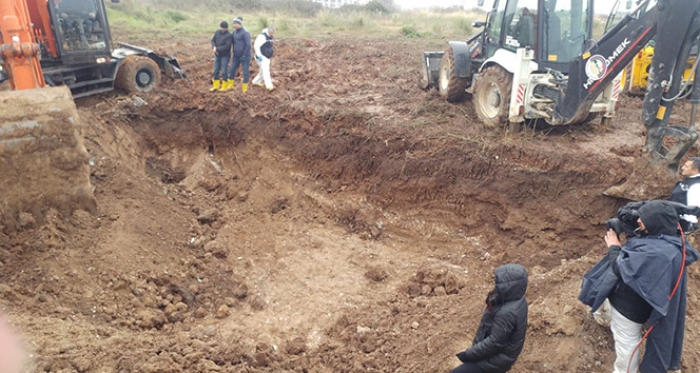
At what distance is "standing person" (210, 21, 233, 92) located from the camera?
10.8m

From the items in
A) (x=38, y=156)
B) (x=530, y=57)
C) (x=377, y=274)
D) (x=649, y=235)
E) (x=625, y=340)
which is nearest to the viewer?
(x=649, y=235)

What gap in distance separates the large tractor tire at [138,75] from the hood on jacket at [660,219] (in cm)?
1014

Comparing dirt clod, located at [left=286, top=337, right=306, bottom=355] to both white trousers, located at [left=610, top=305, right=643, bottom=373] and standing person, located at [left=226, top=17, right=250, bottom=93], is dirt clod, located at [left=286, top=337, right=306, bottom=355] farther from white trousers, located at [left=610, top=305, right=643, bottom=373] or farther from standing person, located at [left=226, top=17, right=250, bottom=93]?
standing person, located at [left=226, top=17, right=250, bottom=93]

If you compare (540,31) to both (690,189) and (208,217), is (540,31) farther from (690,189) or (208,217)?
(208,217)

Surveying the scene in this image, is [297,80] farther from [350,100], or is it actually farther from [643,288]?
[643,288]

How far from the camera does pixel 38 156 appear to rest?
5781 millimetres

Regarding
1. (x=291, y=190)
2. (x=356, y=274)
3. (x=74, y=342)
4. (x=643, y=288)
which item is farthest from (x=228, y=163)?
(x=643, y=288)

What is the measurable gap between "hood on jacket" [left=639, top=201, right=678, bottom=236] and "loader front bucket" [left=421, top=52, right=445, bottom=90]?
7821 millimetres

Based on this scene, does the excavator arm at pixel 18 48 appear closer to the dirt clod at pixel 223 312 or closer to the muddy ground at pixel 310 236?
the muddy ground at pixel 310 236

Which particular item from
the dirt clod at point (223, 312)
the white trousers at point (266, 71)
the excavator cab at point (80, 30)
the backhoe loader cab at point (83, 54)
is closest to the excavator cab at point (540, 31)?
the white trousers at point (266, 71)

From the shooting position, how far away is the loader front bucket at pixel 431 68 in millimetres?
10930

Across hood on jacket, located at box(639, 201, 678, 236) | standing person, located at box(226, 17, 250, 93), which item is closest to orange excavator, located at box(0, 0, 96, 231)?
standing person, located at box(226, 17, 250, 93)

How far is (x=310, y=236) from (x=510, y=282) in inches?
194

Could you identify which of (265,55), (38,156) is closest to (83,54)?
(265,55)
